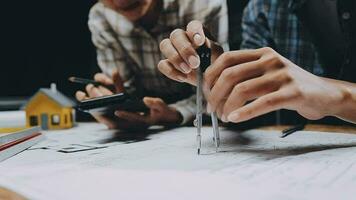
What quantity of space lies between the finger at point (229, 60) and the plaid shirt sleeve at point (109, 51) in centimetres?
85

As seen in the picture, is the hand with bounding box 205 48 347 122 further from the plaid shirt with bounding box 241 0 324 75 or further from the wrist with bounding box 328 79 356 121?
the plaid shirt with bounding box 241 0 324 75

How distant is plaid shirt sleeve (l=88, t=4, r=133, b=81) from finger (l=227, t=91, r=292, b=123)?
2.99ft

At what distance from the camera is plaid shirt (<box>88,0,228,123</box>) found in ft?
4.02

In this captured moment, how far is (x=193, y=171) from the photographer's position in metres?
0.40

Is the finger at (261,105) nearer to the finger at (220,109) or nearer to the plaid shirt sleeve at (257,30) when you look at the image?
the finger at (220,109)

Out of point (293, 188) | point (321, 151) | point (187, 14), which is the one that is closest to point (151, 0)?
point (187, 14)

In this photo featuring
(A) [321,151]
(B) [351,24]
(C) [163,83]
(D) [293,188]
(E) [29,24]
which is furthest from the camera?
(E) [29,24]

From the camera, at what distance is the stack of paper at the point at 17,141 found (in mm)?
523

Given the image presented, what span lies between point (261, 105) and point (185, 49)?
0.14 metres

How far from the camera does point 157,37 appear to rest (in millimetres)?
1287

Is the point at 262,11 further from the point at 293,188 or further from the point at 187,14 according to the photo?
the point at 293,188

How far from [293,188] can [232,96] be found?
23cm

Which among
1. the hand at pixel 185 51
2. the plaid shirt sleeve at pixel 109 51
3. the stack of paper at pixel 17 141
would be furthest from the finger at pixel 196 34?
the plaid shirt sleeve at pixel 109 51

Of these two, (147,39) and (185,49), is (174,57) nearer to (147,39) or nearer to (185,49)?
(185,49)
